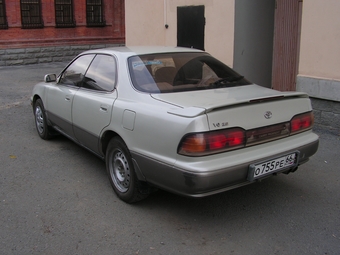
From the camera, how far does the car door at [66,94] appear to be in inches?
209

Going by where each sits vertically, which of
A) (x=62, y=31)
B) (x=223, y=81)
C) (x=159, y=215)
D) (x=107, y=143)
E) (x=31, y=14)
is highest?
(x=31, y=14)

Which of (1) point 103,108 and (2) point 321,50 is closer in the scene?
(1) point 103,108

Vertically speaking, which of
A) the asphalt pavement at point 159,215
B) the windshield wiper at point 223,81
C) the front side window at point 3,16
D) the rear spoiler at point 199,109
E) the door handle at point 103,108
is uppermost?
the front side window at point 3,16

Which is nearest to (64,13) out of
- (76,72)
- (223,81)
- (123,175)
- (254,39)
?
(254,39)

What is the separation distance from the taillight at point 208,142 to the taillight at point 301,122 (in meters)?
0.79

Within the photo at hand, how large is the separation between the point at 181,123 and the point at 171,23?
23.9 ft

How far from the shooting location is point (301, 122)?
13.3ft

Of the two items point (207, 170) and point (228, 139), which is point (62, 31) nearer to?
point (228, 139)

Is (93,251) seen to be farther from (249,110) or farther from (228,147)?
(249,110)

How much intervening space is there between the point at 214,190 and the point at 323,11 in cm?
453

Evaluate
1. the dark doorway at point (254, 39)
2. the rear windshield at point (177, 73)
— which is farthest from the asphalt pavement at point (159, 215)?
the dark doorway at point (254, 39)

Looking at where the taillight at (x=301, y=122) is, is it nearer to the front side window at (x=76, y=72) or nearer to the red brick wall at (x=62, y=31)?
the front side window at (x=76, y=72)

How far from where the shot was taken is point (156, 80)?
168 inches

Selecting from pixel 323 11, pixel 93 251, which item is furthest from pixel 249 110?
pixel 323 11
